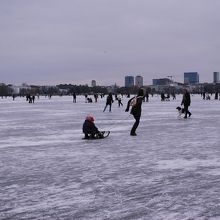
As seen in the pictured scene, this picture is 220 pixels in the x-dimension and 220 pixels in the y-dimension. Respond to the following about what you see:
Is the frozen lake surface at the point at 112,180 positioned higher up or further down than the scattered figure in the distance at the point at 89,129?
further down

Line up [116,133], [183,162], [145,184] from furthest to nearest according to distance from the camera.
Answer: [116,133] < [183,162] < [145,184]

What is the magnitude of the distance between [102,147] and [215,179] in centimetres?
457

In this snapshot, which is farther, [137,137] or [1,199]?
[137,137]

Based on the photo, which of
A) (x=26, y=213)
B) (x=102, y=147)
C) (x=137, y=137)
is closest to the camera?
(x=26, y=213)

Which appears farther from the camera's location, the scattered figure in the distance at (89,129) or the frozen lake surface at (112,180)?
the scattered figure in the distance at (89,129)

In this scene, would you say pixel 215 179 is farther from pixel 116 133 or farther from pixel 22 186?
pixel 116 133

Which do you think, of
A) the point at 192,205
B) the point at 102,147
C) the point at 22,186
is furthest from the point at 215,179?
the point at 102,147

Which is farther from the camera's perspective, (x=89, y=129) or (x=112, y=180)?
(x=89, y=129)

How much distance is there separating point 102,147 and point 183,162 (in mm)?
3040

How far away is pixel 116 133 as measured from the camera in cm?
1424

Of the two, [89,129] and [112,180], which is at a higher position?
[89,129]

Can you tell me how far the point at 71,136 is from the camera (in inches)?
532

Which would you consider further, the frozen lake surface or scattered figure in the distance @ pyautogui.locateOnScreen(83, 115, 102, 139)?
Answer: scattered figure in the distance @ pyautogui.locateOnScreen(83, 115, 102, 139)

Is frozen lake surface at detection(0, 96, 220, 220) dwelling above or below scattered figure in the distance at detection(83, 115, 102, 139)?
below
